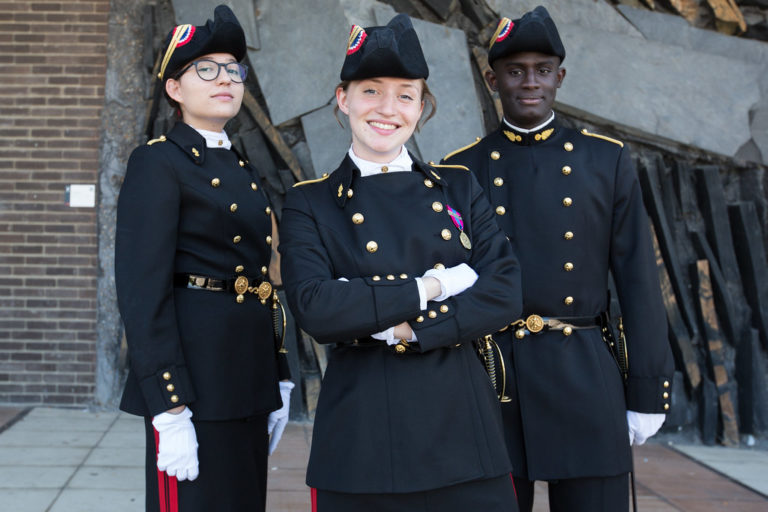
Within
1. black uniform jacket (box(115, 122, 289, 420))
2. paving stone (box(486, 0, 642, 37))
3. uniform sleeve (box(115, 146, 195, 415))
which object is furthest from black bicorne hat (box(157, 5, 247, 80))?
paving stone (box(486, 0, 642, 37))

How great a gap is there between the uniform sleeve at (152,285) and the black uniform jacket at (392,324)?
1.29 feet

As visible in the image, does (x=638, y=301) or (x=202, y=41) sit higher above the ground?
(x=202, y=41)

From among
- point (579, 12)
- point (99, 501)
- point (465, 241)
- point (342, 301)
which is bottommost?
point (99, 501)

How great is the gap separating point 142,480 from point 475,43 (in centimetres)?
327

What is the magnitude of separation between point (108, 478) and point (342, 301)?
2723mm

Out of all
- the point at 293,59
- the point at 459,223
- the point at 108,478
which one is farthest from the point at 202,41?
the point at 293,59

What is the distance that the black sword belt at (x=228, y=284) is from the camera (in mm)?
2150

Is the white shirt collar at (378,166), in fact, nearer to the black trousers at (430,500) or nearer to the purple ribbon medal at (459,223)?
the purple ribbon medal at (459,223)

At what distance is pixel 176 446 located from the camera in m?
1.96

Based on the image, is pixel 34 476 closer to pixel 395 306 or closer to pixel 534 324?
pixel 534 324

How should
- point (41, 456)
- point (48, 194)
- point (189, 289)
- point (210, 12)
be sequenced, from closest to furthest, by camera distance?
point (189, 289) → point (41, 456) → point (210, 12) → point (48, 194)

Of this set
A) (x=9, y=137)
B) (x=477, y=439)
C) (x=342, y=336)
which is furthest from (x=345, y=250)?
(x=9, y=137)

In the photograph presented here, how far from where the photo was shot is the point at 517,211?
7.47ft

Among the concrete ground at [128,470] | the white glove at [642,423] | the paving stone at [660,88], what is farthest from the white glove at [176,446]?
the paving stone at [660,88]
